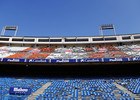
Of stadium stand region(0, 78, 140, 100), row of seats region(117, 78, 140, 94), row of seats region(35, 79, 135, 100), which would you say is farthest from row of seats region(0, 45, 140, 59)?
row of seats region(35, 79, 135, 100)

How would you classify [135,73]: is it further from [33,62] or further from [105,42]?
[33,62]

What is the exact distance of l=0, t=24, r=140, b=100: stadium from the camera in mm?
10484

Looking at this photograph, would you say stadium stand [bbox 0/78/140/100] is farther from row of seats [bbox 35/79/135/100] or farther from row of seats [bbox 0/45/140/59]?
row of seats [bbox 0/45/140/59]

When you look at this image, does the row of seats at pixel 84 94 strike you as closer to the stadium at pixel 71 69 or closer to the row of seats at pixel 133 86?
the stadium at pixel 71 69

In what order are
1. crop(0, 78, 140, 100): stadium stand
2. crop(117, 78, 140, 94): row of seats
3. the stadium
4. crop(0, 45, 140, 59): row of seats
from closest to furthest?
crop(0, 78, 140, 100): stadium stand → the stadium → crop(117, 78, 140, 94): row of seats → crop(0, 45, 140, 59): row of seats

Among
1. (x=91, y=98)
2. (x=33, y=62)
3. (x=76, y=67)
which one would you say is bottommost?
(x=91, y=98)

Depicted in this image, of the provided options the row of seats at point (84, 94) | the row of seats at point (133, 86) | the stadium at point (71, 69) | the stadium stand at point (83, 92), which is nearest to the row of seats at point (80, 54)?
the stadium at point (71, 69)

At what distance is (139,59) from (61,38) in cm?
2630

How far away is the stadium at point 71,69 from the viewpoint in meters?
10.5

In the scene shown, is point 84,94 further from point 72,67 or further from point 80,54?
point 80,54

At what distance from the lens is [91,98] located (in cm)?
938

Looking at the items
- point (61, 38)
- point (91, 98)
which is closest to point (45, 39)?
point (61, 38)

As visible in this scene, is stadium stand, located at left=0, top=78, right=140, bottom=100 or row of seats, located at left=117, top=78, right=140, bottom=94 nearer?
stadium stand, located at left=0, top=78, right=140, bottom=100

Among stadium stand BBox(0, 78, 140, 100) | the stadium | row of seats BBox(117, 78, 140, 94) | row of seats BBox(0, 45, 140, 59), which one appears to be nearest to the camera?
stadium stand BBox(0, 78, 140, 100)
